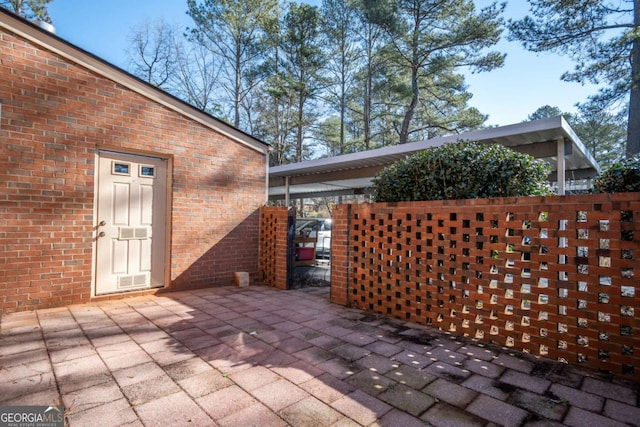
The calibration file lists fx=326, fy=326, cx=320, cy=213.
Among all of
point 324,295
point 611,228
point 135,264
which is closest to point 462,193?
point 611,228

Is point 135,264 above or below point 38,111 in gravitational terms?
below

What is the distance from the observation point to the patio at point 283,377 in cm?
184

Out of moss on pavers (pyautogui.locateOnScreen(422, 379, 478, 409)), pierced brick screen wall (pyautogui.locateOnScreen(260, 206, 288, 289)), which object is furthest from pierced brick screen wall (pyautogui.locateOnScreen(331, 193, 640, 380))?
pierced brick screen wall (pyautogui.locateOnScreen(260, 206, 288, 289))

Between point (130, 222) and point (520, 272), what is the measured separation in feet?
15.8

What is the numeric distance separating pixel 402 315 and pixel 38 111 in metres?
4.89

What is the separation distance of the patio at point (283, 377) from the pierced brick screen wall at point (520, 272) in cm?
23

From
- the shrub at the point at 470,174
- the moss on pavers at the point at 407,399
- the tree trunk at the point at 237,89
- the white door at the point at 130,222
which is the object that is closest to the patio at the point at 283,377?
the moss on pavers at the point at 407,399

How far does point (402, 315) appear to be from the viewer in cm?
372

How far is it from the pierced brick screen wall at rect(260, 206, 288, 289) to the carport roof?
2770 mm

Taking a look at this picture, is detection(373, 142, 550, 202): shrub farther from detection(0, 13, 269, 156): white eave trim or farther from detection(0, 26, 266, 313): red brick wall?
detection(0, 26, 266, 313): red brick wall

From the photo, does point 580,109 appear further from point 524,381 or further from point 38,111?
point 38,111

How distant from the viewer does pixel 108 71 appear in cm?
437

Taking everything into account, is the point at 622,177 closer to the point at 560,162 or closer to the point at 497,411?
the point at 497,411

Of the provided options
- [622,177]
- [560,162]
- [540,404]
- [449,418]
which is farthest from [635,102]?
[449,418]
